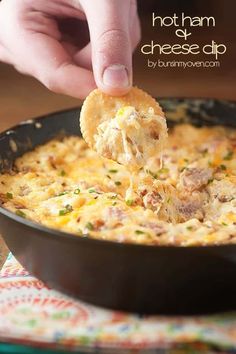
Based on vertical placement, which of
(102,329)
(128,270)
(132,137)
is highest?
(132,137)

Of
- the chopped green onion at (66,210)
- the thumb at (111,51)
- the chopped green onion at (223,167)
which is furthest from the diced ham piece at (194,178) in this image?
the chopped green onion at (66,210)

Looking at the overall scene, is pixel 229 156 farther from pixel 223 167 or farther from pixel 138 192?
pixel 138 192

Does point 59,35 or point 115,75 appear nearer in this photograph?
point 115,75

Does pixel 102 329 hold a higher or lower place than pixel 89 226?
lower

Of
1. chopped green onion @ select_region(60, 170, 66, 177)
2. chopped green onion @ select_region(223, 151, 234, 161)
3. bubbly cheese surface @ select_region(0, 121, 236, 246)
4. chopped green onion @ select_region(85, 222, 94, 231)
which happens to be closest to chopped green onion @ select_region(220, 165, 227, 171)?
bubbly cheese surface @ select_region(0, 121, 236, 246)

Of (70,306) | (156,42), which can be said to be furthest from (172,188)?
(156,42)

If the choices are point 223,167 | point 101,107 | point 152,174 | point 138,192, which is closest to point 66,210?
point 138,192

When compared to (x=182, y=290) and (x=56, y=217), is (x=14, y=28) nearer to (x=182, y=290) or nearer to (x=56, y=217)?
(x=56, y=217)
